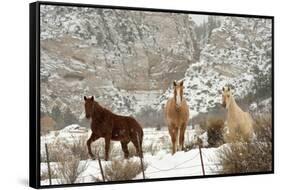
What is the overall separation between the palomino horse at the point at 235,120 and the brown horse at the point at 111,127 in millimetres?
941

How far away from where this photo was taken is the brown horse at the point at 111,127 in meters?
6.34

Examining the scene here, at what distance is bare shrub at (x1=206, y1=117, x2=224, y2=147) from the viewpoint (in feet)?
22.8

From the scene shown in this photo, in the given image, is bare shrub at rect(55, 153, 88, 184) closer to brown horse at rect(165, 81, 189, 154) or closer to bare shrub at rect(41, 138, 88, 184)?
bare shrub at rect(41, 138, 88, 184)

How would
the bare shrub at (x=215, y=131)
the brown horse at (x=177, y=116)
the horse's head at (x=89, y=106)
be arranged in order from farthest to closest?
1. the bare shrub at (x=215, y=131)
2. the brown horse at (x=177, y=116)
3. the horse's head at (x=89, y=106)

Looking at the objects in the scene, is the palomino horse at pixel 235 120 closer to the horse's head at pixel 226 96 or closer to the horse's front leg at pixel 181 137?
the horse's head at pixel 226 96

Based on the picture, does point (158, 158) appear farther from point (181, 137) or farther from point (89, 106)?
point (89, 106)

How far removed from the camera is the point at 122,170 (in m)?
6.50

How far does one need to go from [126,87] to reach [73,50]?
580mm

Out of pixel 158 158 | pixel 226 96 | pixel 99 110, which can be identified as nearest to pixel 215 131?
pixel 226 96

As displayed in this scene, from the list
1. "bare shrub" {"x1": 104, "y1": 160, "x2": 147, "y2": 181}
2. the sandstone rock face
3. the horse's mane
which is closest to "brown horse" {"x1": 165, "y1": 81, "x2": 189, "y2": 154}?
the sandstone rock face

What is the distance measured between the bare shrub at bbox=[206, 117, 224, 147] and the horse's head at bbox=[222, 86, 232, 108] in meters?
0.16

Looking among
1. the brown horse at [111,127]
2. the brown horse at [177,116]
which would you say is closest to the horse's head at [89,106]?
the brown horse at [111,127]

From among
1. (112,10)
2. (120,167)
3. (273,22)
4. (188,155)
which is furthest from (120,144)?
(273,22)

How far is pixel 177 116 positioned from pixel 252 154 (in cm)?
92
